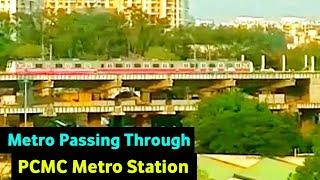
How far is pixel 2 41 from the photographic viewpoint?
44.7 ft

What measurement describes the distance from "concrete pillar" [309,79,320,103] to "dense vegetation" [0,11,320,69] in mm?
2830

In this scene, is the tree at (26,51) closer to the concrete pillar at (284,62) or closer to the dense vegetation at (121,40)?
the dense vegetation at (121,40)

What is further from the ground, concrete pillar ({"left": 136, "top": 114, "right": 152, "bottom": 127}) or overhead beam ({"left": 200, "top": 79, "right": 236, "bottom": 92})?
overhead beam ({"left": 200, "top": 79, "right": 236, "bottom": 92})

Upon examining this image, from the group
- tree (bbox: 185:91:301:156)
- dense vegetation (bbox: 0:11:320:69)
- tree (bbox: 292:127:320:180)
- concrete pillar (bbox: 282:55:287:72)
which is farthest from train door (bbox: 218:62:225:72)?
tree (bbox: 292:127:320:180)

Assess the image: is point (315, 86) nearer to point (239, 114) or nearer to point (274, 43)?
point (239, 114)

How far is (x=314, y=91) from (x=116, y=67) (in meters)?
2.46

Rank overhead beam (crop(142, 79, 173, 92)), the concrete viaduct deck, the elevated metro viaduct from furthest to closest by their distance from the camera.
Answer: overhead beam (crop(142, 79, 173, 92))
the concrete viaduct deck
the elevated metro viaduct

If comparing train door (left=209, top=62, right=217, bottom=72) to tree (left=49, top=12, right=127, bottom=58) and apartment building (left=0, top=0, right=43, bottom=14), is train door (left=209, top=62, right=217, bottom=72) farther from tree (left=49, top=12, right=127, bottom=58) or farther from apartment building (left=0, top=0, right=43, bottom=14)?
apartment building (left=0, top=0, right=43, bottom=14)

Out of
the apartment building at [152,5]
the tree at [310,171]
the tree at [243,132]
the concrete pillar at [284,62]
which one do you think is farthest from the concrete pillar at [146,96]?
the apartment building at [152,5]

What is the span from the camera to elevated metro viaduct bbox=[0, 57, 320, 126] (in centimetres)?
950

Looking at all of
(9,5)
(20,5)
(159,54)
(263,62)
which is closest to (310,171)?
(159,54)

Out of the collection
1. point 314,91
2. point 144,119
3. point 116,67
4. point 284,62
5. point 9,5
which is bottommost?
point 144,119

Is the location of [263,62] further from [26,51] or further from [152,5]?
[152,5]

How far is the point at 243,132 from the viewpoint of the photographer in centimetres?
659
